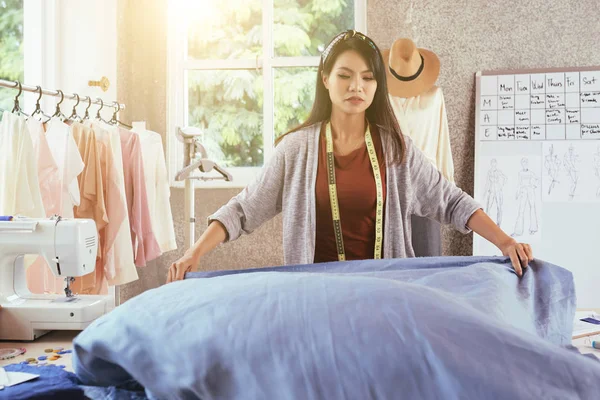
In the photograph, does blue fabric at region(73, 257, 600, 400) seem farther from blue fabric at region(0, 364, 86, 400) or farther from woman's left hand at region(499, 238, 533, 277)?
woman's left hand at region(499, 238, 533, 277)

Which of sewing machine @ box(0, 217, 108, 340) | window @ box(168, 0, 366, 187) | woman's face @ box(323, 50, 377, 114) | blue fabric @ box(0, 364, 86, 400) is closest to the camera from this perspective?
blue fabric @ box(0, 364, 86, 400)

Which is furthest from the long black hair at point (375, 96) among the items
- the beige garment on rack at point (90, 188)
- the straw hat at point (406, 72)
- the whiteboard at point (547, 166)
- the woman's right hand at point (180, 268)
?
the whiteboard at point (547, 166)

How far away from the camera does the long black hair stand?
181 centimetres

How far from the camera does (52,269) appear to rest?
148 cm

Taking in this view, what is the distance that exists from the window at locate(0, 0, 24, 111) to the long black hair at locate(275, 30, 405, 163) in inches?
89.9

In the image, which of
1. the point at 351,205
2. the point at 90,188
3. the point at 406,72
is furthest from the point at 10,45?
the point at 351,205

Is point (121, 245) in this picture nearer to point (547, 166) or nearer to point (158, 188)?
point (158, 188)

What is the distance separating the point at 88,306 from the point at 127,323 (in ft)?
2.45

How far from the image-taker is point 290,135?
1941 mm

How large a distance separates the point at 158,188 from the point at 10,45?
1.21m

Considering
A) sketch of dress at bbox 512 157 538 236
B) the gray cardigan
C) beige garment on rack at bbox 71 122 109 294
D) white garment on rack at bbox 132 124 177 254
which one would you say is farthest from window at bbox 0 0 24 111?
sketch of dress at bbox 512 157 538 236

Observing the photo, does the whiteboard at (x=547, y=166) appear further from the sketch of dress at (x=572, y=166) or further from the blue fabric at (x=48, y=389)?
the blue fabric at (x=48, y=389)

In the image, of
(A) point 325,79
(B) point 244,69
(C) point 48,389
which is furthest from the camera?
(B) point 244,69

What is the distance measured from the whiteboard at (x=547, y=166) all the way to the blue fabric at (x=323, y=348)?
9.85 ft
